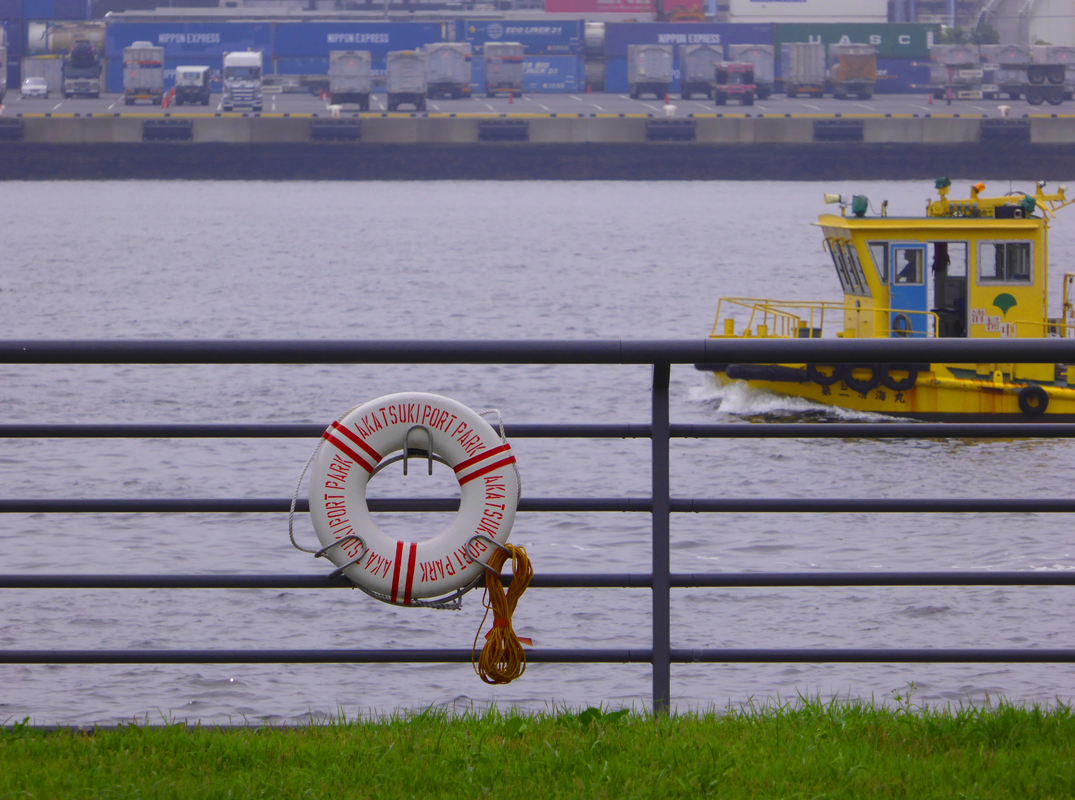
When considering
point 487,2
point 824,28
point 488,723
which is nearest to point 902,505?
point 488,723

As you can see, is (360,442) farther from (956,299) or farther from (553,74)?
(553,74)

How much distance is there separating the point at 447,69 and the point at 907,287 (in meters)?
86.8

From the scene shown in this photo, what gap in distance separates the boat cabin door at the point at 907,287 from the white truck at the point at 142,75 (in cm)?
8611

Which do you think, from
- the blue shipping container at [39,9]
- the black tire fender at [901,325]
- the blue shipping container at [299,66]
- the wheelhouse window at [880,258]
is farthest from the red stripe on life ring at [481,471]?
the blue shipping container at [39,9]

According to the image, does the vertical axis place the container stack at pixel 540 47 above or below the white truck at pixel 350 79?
above

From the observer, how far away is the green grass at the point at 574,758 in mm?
2820

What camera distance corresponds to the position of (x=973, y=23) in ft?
445

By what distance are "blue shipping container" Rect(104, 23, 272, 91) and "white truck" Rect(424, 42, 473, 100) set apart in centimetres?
1571

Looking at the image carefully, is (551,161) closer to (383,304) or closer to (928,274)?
(383,304)

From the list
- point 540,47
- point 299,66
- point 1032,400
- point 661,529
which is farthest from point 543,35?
point 661,529

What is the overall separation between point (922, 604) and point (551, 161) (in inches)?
3323

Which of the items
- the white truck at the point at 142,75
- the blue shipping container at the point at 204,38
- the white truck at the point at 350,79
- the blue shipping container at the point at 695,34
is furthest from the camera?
the blue shipping container at the point at 695,34

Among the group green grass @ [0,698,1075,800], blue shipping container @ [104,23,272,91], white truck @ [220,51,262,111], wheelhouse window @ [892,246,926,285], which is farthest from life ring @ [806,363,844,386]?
blue shipping container @ [104,23,272,91]

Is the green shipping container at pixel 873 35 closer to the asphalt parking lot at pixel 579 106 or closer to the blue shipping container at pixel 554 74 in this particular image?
the asphalt parking lot at pixel 579 106
